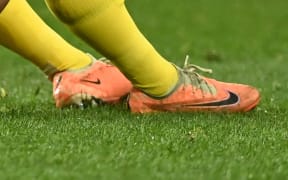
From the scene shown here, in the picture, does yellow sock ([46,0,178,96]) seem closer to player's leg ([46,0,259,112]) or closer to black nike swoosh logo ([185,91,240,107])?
player's leg ([46,0,259,112])

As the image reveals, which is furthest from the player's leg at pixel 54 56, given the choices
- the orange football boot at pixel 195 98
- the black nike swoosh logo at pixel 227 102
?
the black nike swoosh logo at pixel 227 102

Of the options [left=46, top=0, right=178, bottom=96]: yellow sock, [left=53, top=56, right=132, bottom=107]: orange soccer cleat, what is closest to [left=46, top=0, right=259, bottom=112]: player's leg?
[left=46, top=0, right=178, bottom=96]: yellow sock

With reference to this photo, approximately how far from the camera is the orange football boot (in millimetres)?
2605

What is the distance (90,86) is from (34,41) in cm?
23

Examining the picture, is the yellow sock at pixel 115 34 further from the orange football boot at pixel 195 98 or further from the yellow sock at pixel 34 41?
the yellow sock at pixel 34 41

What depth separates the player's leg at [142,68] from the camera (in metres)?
2.39

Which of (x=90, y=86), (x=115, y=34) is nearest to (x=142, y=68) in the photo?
(x=115, y=34)

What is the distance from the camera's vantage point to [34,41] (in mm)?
2689

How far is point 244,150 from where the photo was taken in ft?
6.60

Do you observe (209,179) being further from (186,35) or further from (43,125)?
(186,35)

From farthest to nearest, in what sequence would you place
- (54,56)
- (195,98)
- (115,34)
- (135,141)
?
(54,56) < (195,98) < (115,34) < (135,141)

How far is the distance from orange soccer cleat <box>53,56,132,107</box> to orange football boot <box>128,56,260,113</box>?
5.4 inches

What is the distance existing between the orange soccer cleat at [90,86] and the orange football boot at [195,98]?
0.14 meters

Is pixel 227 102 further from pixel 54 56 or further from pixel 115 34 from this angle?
pixel 54 56
